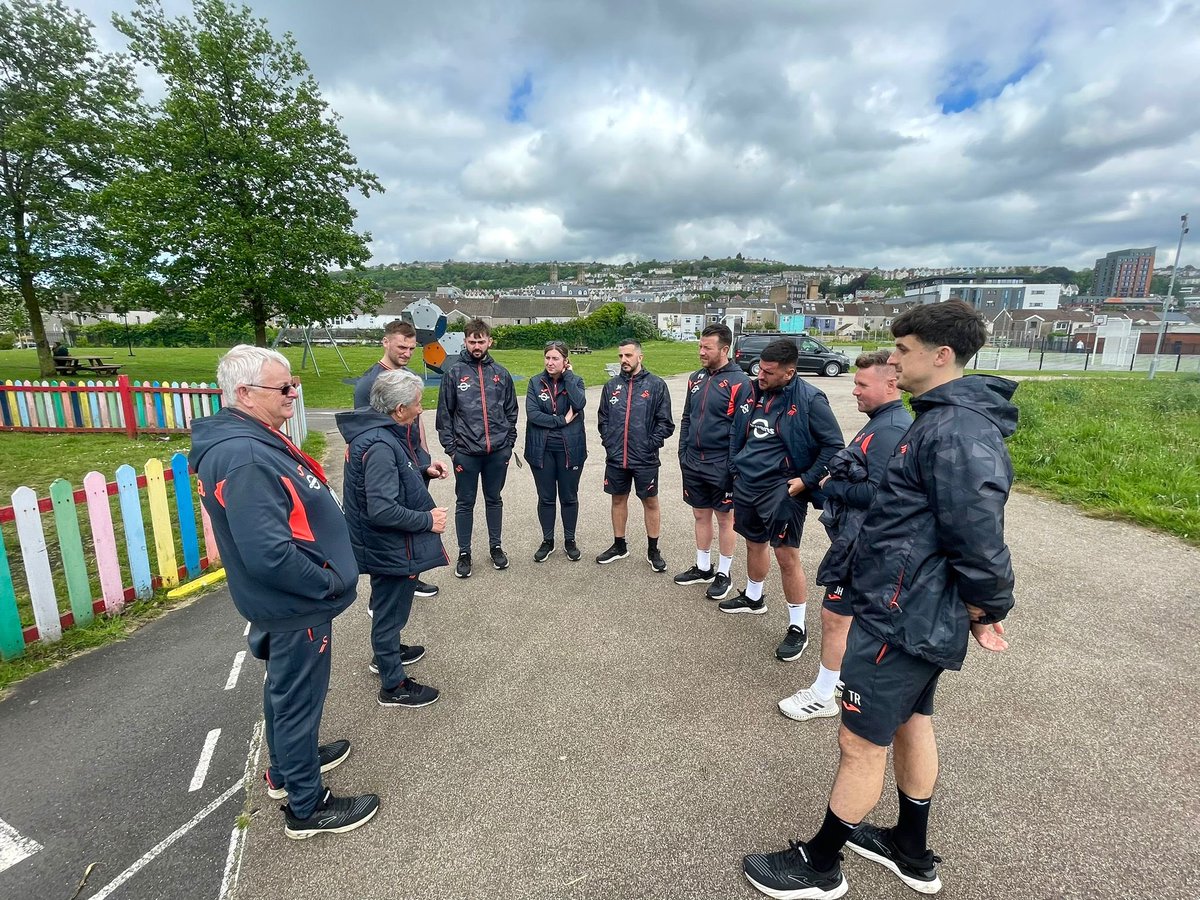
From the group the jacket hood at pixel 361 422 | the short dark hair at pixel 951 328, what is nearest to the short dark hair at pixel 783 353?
the short dark hair at pixel 951 328

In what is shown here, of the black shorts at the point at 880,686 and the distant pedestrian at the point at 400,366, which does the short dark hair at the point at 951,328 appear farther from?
the distant pedestrian at the point at 400,366

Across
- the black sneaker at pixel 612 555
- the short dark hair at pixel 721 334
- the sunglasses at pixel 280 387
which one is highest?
the short dark hair at pixel 721 334

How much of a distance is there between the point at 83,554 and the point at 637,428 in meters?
4.27

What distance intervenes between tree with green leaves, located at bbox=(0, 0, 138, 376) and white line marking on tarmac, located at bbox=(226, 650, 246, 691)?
1984 centimetres

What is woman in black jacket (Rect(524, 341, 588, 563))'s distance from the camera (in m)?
5.04

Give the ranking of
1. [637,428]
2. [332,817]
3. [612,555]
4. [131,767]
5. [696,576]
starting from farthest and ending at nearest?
1. [612,555]
2. [637,428]
3. [696,576]
4. [131,767]
5. [332,817]

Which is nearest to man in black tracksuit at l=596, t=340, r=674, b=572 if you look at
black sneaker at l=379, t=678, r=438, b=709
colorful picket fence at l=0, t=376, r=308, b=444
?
black sneaker at l=379, t=678, r=438, b=709

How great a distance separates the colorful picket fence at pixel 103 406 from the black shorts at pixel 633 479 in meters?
7.90

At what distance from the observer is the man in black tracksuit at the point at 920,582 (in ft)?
5.71

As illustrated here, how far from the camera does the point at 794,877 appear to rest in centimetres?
212

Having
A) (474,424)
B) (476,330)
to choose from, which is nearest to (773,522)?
(474,424)

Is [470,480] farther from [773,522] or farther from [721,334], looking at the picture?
[773,522]

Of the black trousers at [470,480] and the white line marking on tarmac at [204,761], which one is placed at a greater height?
the black trousers at [470,480]

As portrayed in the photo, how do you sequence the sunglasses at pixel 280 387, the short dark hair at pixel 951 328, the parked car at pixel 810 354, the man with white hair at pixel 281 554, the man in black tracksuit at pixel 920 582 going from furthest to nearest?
1. the parked car at pixel 810 354
2. the sunglasses at pixel 280 387
3. the man with white hair at pixel 281 554
4. the short dark hair at pixel 951 328
5. the man in black tracksuit at pixel 920 582
